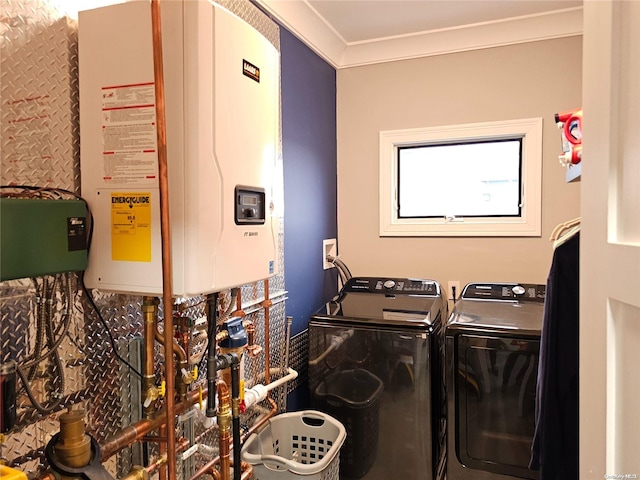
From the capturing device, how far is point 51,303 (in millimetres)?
1015

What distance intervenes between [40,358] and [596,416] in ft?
3.66

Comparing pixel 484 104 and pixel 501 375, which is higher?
pixel 484 104

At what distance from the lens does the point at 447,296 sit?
2.60 meters

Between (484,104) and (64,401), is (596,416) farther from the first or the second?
(484,104)

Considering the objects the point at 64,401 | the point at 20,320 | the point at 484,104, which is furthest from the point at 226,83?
the point at 484,104

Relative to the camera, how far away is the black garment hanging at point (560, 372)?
116 centimetres

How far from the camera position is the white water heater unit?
0.99 metres

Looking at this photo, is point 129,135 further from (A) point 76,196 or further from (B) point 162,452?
(B) point 162,452

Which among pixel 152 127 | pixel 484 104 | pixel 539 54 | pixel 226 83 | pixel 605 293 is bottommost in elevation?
pixel 605 293

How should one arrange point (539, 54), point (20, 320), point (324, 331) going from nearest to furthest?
point (20, 320)
point (324, 331)
point (539, 54)

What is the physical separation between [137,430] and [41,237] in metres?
0.50

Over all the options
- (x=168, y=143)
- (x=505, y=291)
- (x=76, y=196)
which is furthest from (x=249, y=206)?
(x=505, y=291)

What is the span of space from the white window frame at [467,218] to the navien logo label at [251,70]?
163 centimetres

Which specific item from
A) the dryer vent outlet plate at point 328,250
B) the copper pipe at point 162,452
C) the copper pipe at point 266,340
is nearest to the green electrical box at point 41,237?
the copper pipe at point 162,452
